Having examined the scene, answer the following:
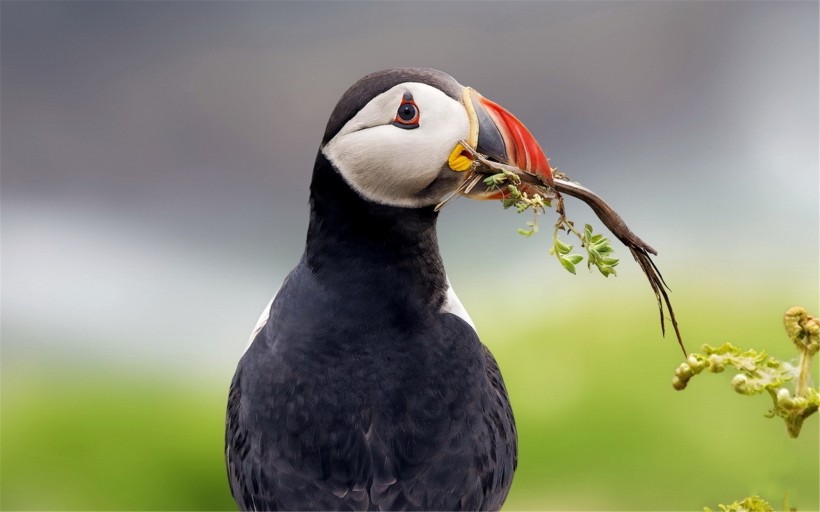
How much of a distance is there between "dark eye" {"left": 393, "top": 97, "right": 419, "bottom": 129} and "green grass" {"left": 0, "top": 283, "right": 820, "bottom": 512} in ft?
5.96

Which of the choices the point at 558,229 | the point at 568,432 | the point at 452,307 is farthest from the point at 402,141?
the point at 568,432

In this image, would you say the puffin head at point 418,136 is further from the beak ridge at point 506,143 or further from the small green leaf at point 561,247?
the small green leaf at point 561,247

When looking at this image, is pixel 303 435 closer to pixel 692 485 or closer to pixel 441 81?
pixel 441 81

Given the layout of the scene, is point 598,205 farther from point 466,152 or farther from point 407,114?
point 407,114

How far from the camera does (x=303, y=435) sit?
1.78 meters

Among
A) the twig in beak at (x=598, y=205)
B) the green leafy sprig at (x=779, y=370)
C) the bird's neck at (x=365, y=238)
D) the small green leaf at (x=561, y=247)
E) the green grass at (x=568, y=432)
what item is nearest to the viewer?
the green leafy sprig at (x=779, y=370)

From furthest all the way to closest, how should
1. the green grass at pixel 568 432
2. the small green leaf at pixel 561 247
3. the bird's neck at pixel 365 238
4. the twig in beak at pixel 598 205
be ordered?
the green grass at pixel 568 432 → the bird's neck at pixel 365 238 → the twig in beak at pixel 598 205 → the small green leaf at pixel 561 247

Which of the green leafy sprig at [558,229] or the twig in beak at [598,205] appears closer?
the green leafy sprig at [558,229]

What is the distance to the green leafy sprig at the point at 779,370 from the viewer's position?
4.31ft

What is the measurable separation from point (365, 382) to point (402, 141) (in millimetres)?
462

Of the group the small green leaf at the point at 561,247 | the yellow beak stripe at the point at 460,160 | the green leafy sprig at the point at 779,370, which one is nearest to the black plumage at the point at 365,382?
the yellow beak stripe at the point at 460,160

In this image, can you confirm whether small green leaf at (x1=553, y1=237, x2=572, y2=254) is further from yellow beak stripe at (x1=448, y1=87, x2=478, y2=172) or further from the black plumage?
the black plumage

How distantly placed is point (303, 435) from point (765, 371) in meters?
0.84

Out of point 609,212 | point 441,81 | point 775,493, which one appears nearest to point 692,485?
point 775,493
